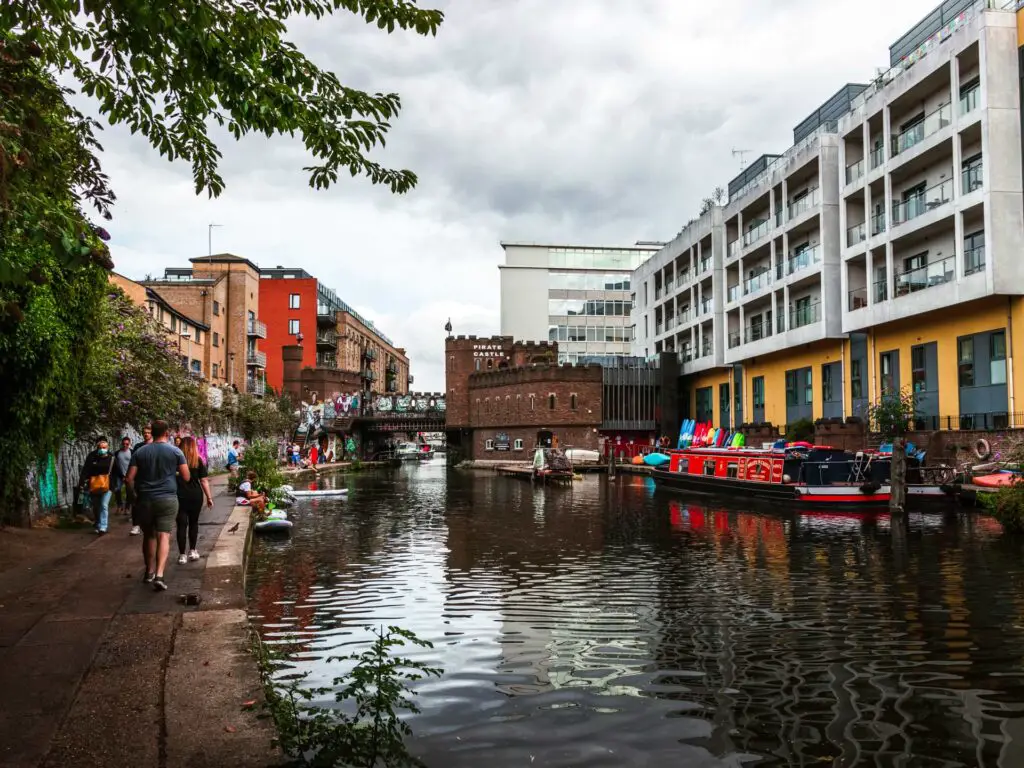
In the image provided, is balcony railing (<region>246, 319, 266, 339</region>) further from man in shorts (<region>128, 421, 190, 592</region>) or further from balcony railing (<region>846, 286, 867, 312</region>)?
man in shorts (<region>128, 421, 190, 592</region>)

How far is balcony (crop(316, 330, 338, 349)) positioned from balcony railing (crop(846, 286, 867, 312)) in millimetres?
48506

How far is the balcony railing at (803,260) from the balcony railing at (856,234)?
6.07 feet

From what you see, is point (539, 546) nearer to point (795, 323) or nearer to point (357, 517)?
point (357, 517)

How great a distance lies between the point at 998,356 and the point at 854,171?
10.5 metres

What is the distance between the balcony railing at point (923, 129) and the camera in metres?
26.4

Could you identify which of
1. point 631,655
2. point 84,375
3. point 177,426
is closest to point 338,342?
point 177,426

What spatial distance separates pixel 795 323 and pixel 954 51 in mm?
13366

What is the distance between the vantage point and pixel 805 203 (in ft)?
116

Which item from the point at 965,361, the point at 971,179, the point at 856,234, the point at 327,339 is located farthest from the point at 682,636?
the point at 327,339

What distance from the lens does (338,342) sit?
73562 mm

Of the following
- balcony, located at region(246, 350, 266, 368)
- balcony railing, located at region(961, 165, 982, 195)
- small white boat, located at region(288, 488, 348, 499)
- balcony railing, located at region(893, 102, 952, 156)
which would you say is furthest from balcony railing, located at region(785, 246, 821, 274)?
balcony, located at region(246, 350, 266, 368)

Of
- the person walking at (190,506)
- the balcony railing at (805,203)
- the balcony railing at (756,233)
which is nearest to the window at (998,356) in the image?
the balcony railing at (805,203)

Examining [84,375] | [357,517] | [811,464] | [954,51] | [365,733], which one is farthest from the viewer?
[954,51]

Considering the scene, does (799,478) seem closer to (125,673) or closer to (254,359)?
(125,673)
